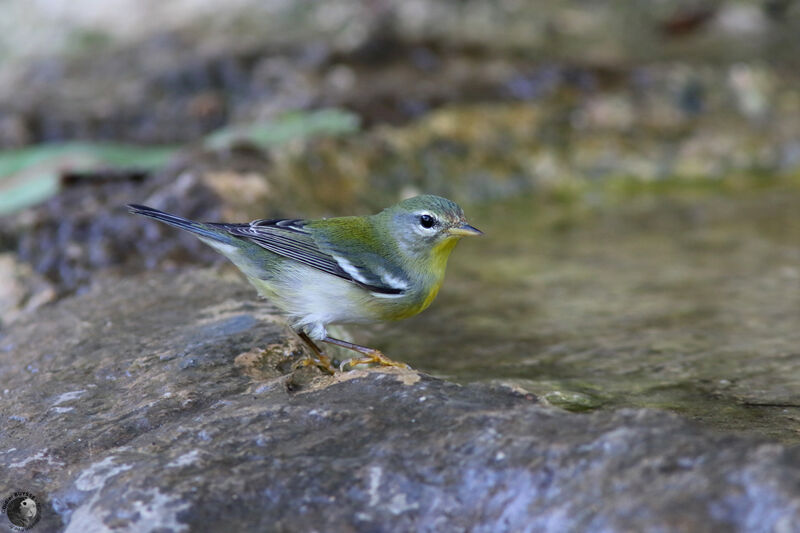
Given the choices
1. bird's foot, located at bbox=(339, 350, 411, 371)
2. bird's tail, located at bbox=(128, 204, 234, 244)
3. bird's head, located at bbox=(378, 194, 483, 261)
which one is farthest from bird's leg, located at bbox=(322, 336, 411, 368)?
bird's tail, located at bbox=(128, 204, 234, 244)

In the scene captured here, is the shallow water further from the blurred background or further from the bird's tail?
the bird's tail

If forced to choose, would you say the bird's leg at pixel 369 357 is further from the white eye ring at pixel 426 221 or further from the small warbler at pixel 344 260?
the white eye ring at pixel 426 221

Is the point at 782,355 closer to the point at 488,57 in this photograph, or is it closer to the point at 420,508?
the point at 420,508

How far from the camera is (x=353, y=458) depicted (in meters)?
2.52

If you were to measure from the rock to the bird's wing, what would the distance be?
2.39 ft

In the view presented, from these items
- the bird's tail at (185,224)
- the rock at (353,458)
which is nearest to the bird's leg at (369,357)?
the rock at (353,458)

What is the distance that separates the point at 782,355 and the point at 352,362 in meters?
2.09

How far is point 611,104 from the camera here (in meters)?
8.55

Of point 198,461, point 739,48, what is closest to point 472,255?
point 198,461

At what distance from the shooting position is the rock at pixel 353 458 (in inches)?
81.9

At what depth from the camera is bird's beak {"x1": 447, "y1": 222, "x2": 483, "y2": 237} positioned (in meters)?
4.20

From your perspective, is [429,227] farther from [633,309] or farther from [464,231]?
[633,309]

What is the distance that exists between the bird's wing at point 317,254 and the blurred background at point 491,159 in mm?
542

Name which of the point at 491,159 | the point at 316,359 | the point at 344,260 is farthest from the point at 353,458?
the point at 491,159
